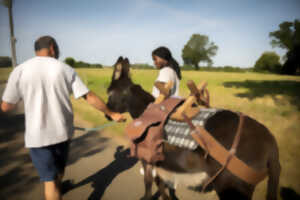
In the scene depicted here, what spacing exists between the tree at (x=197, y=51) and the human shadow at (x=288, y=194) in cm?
7853

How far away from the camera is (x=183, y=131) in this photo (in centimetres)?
215

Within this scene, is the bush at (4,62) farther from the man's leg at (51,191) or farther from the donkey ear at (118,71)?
the man's leg at (51,191)

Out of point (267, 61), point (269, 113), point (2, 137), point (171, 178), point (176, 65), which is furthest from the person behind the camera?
point (267, 61)

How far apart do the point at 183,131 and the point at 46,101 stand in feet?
5.61

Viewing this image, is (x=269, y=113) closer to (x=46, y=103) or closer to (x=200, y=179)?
(x=200, y=179)

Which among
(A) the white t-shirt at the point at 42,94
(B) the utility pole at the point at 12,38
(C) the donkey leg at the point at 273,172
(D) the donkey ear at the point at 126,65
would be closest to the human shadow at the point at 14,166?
(A) the white t-shirt at the point at 42,94

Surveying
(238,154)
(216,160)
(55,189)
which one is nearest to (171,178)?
(216,160)

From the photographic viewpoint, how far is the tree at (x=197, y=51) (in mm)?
78500

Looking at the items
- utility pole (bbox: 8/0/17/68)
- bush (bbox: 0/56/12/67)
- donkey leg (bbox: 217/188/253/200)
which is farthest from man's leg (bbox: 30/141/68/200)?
bush (bbox: 0/56/12/67)

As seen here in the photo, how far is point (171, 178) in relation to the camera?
7.95ft

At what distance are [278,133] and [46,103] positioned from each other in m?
6.73

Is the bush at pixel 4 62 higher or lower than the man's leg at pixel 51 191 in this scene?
higher

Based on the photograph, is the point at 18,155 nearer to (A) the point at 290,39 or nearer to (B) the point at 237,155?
(B) the point at 237,155

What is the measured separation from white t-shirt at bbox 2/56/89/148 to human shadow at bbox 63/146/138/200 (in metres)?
1.66
